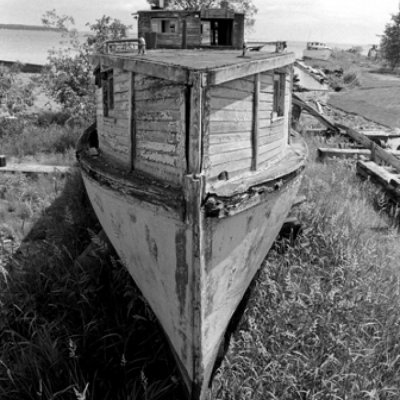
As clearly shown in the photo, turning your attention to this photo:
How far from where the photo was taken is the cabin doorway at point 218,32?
734 centimetres

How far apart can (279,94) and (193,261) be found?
2674mm

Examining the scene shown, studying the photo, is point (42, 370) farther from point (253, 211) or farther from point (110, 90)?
point (110, 90)

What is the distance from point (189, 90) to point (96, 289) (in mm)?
2785

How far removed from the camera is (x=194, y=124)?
138 inches

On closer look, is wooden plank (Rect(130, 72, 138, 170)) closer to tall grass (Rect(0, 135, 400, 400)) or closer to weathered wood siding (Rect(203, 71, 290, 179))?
weathered wood siding (Rect(203, 71, 290, 179))

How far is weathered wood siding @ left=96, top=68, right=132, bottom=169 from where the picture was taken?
450 centimetres

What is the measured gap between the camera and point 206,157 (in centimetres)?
365

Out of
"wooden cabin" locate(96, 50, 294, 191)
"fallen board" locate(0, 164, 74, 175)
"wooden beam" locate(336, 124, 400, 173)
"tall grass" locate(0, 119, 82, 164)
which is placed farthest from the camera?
"tall grass" locate(0, 119, 82, 164)

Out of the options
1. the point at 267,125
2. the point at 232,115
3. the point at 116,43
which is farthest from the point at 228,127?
the point at 116,43

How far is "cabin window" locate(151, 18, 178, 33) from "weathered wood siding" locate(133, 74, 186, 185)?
3341 mm

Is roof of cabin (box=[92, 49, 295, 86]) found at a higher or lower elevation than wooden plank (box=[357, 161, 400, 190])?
higher

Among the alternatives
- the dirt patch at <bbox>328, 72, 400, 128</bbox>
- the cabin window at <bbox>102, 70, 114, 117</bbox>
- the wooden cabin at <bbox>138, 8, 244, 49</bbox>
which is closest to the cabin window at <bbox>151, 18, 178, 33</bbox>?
the wooden cabin at <bbox>138, 8, 244, 49</bbox>

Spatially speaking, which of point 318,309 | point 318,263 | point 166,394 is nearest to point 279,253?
point 318,263

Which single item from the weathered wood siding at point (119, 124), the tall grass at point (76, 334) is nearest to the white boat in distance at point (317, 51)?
the weathered wood siding at point (119, 124)
